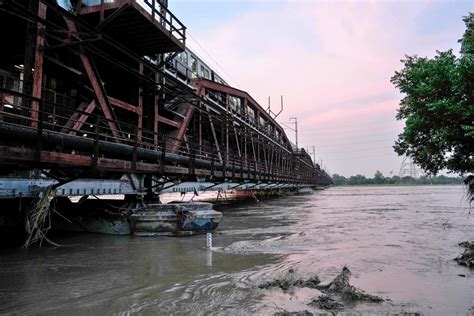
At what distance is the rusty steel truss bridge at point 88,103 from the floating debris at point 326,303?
6.43 metres

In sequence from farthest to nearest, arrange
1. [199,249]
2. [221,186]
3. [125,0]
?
[221,186], [125,0], [199,249]

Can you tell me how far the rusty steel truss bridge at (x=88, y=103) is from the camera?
829cm

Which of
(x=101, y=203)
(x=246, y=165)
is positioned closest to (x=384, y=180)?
(x=246, y=165)

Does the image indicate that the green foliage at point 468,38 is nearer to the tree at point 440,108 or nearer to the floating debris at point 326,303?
the tree at point 440,108

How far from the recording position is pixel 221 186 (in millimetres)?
22828

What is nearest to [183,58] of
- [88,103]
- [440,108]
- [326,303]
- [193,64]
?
[193,64]

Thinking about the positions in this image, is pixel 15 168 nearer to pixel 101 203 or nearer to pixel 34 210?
pixel 34 210

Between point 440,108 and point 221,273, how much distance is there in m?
6.58

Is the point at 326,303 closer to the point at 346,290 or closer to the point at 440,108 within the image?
the point at 346,290

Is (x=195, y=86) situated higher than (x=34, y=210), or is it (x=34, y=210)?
(x=195, y=86)

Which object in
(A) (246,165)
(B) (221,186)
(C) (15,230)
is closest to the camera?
(C) (15,230)

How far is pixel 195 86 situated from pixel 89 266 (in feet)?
58.9

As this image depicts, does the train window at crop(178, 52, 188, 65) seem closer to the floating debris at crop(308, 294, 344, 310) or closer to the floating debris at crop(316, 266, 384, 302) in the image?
A: the floating debris at crop(316, 266, 384, 302)

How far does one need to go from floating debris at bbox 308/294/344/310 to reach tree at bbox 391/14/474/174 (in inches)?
185
